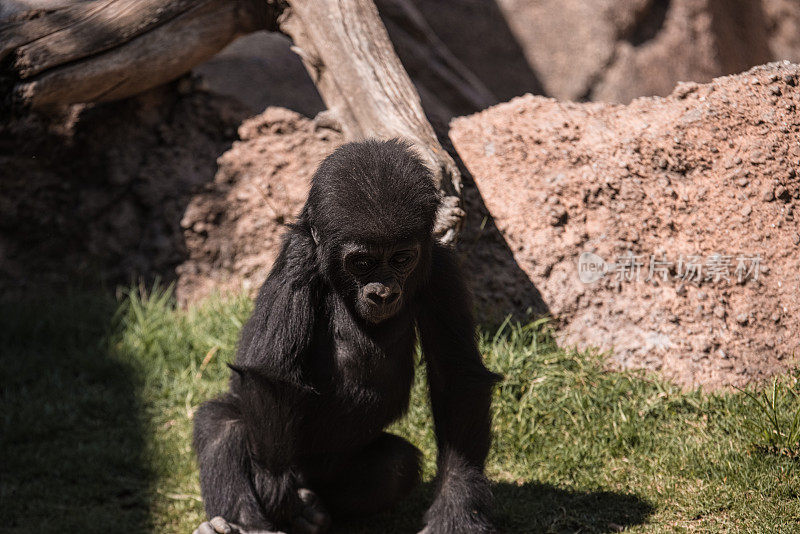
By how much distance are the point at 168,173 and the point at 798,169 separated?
185 inches

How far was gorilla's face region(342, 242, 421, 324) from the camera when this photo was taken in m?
3.39

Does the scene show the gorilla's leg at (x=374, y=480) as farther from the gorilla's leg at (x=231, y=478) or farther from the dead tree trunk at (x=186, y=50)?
the dead tree trunk at (x=186, y=50)

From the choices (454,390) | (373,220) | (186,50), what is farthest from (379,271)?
(186,50)

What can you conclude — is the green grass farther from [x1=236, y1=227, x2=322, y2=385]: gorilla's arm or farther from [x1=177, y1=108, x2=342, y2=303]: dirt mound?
[x1=236, y1=227, x2=322, y2=385]: gorilla's arm

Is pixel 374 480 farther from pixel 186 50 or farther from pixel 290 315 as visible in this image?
pixel 186 50

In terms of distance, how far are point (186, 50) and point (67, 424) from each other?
2.82 m

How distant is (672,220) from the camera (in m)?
5.24

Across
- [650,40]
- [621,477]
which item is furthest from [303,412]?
[650,40]

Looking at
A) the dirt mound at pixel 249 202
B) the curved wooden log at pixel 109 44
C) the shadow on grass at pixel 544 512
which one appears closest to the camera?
the shadow on grass at pixel 544 512

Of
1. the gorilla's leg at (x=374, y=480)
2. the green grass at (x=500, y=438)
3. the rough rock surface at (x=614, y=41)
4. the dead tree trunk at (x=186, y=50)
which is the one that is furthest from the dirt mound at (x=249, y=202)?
the rough rock surface at (x=614, y=41)

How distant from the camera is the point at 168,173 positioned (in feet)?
21.6

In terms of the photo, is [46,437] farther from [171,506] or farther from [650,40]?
[650,40]

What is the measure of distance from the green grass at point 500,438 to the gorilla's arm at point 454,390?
43cm

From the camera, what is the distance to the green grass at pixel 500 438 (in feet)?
13.1
